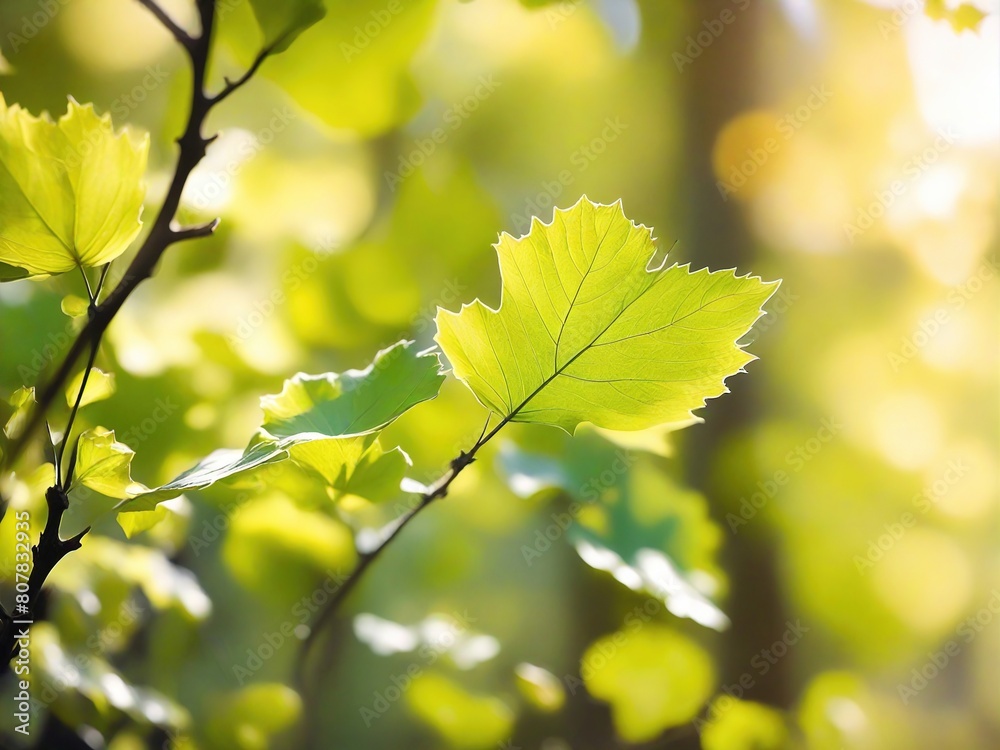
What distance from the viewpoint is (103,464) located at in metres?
0.25

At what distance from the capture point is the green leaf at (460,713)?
508mm

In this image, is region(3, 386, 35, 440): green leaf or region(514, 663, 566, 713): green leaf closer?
region(3, 386, 35, 440): green leaf

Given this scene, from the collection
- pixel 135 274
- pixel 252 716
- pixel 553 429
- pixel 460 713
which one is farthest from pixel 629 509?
pixel 135 274

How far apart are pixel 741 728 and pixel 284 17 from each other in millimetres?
583

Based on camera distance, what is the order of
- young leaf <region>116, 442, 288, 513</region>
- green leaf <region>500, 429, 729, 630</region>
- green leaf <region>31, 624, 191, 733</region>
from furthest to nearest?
1. green leaf <region>500, 429, 729, 630</region>
2. green leaf <region>31, 624, 191, 733</region>
3. young leaf <region>116, 442, 288, 513</region>

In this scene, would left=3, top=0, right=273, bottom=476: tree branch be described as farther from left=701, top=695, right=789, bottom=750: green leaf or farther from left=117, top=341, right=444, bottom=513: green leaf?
left=701, top=695, right=789, bottom=750: green leaf

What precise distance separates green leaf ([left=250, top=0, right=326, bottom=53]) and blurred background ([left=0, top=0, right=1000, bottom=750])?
0.96 feet

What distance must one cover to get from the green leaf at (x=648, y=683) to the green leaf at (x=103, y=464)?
42cm

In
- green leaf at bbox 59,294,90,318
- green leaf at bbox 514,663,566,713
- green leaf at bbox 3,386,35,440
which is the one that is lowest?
green leaf at bbox 514,663,566,713

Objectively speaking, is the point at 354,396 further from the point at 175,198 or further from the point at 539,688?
the point at 539,688

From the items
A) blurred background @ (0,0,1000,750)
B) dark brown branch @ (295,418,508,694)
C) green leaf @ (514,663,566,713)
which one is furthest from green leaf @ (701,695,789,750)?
dark brown branch @ (295,418,508,694)

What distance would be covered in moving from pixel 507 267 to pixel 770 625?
51 cm

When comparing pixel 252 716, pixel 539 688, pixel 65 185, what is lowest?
pixel 252 716

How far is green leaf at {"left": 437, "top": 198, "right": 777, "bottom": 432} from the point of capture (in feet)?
0.74
